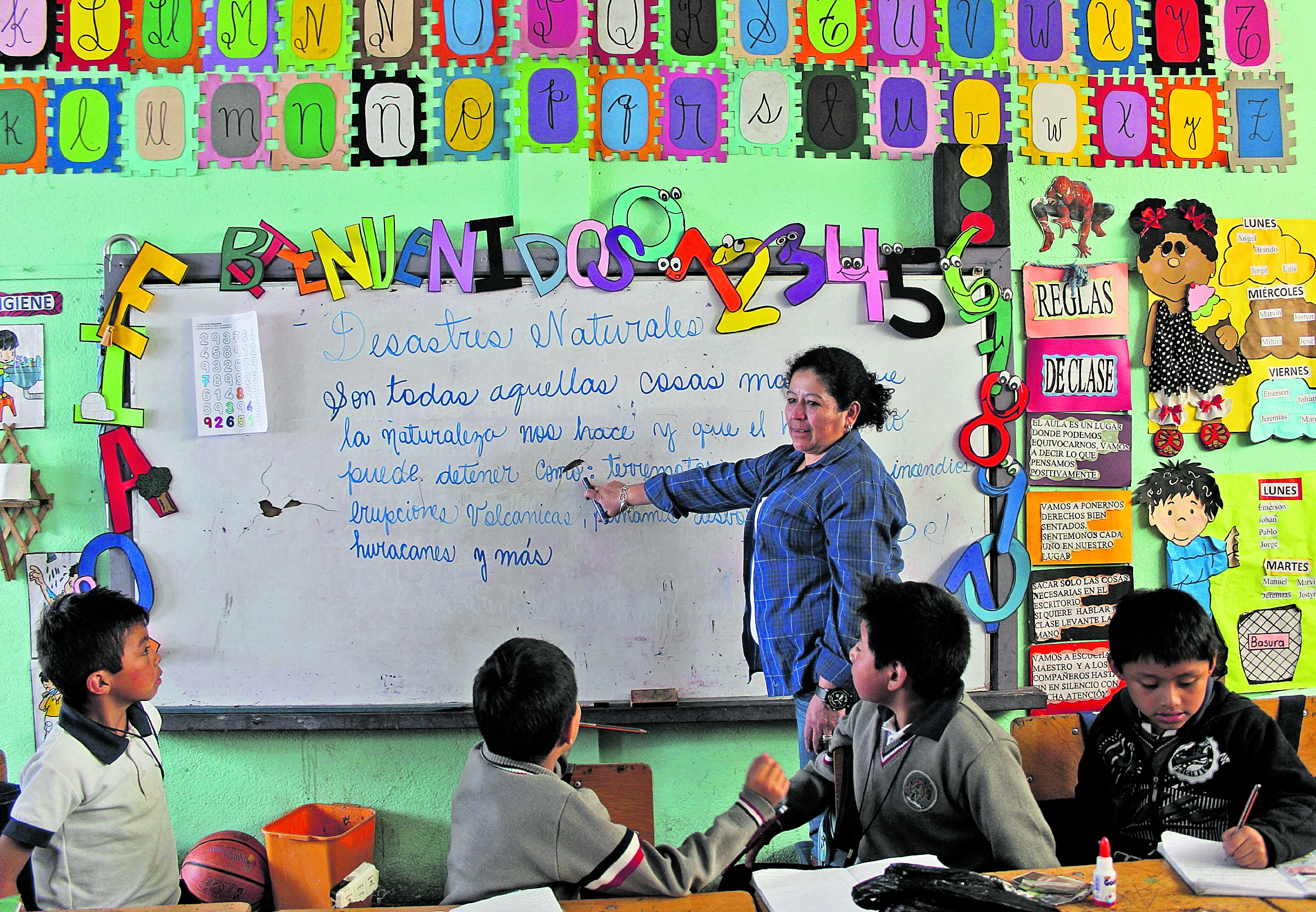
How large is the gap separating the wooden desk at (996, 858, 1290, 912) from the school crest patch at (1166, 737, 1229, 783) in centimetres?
29

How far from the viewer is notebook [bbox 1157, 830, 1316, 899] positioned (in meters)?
1.29

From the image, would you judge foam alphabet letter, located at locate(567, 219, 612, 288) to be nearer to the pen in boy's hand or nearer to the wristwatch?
the pen in boy's hand

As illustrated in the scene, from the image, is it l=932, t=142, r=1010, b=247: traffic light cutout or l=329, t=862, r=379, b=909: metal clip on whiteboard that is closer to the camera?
l=329, t=862, r=379, b=909: metal clip on whiteboard

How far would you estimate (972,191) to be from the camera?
260cm

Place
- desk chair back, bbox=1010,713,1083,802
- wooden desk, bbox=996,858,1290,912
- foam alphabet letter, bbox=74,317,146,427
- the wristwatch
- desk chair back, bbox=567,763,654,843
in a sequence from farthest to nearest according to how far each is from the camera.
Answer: foam alphabet letter, bbox=74,317,146,427, the wristwatch, desk chair back, bbox=567,763,654,843, desk chair back, bbox=1010,713,1083,802, wooden desk, bbox=996,858,1290,912

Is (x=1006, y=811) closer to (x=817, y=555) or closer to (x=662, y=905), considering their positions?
(x=662, y=905)

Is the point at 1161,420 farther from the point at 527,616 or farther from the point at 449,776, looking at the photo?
the point at 449,776

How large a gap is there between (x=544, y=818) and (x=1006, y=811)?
2.39 ft

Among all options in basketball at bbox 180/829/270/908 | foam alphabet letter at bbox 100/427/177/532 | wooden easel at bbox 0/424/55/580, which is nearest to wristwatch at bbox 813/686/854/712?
basketball at bbox 180/829/270/908

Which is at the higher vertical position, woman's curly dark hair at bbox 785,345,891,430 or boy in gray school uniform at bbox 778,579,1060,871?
woman's curly dark hair at bbox 785,345,891,430

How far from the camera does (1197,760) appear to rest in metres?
1.63

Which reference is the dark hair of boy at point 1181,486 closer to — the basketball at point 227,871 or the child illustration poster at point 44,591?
the basketball at point 227,871

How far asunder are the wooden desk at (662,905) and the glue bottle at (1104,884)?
1.54 feet

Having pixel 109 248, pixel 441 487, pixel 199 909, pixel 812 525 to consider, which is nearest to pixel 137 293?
pixel 109 248
